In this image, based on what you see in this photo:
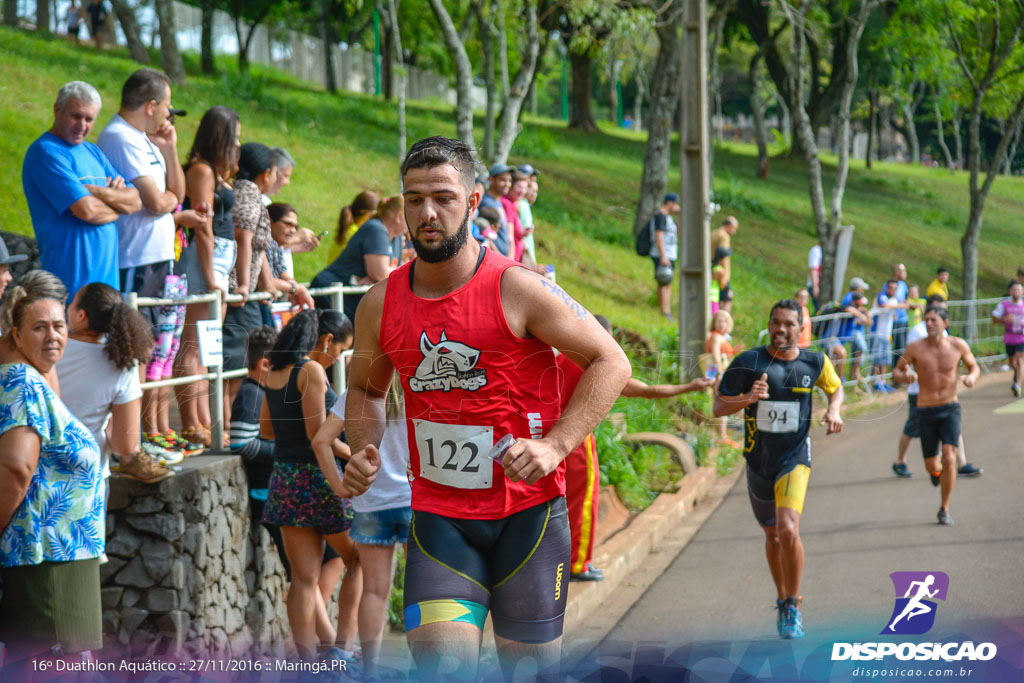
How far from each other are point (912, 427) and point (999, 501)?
112 cm

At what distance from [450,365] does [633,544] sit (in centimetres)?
562

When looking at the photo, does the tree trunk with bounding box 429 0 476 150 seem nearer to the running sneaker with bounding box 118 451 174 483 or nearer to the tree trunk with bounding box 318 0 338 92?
the running sneaker with bounding box 118 451 174 483

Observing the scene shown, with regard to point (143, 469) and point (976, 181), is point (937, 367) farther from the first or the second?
point (143, 469)

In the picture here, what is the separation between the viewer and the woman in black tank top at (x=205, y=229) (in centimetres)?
559

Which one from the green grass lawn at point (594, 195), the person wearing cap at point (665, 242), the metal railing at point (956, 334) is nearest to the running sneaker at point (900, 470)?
the metal railing at point (956, 334)

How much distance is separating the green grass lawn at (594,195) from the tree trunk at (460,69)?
7.01 ft

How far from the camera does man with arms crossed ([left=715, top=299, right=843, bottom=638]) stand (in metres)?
6.30

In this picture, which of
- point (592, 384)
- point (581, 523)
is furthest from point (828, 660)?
point (581, 523)

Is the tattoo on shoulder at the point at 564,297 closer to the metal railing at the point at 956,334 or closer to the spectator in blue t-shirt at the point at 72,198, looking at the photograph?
the spectator in blue t-shirt at the point at 72,198

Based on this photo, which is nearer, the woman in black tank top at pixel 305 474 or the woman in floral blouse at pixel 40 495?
the woman in floral blouse at pixel 40 495

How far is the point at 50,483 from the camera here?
13.0 feet

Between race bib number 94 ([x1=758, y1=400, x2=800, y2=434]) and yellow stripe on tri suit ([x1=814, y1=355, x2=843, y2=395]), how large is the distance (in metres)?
0.18

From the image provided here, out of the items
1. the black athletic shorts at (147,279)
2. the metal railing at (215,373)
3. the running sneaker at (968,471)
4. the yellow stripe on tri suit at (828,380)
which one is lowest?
the running sneaker at (968,471)

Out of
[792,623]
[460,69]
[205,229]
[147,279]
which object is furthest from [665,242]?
[147,279]
